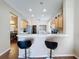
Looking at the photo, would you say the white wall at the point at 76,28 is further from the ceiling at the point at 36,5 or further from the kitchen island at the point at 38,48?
the ceiling at the point at 36,5

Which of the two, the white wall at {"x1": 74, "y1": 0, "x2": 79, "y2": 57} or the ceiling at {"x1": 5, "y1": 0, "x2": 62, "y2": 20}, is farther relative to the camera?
the ceiling at {"x1": 5, "y1": 0, "x2": 62, "y2": 20}

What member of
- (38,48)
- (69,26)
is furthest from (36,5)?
(38,48)

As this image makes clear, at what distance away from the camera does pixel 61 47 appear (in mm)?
4930

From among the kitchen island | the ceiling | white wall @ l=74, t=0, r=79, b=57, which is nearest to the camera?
white wall @ l=74, t=0, r=79, b=57

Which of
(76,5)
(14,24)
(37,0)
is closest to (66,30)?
(76,5)

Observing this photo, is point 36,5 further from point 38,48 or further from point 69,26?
point 38,48

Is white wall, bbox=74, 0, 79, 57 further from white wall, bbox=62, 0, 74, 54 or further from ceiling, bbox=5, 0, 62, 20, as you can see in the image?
ceiling, bbox=5, 0, 62, 20

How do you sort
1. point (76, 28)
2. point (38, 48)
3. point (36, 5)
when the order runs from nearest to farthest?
1. point (76, 28)
2. point (38, 48)
3. point (36, 5)

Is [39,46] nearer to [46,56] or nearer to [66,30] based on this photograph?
Result: [46,56]

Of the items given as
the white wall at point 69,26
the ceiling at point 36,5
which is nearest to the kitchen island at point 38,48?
the white wall at point 69,26

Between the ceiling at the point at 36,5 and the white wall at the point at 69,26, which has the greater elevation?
the ceiling at the point at 36,5

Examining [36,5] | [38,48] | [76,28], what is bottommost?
[38,48]

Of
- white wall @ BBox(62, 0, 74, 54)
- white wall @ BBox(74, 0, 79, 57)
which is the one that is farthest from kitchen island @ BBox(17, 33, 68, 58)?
white wall @ BBox(74, 0, 79, 57)

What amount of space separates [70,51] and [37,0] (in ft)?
9.80
